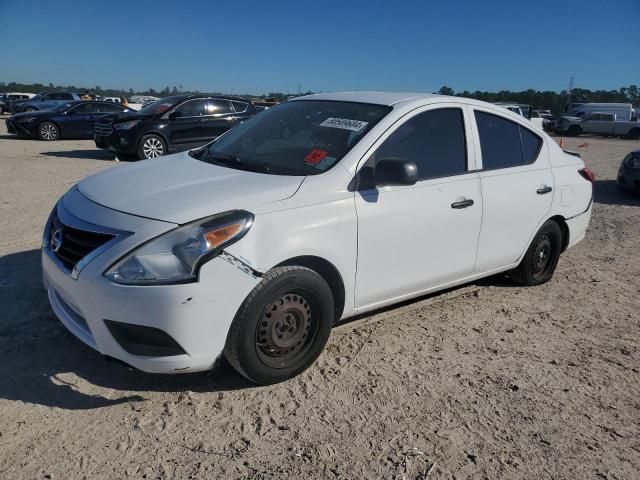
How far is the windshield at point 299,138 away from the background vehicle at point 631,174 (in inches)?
321

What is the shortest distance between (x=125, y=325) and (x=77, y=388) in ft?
2.07

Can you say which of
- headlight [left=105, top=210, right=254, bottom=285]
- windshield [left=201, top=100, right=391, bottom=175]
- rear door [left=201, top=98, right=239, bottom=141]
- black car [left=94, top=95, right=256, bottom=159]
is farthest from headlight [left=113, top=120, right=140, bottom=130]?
headlight [left=105, top=210, right=254, bottom=285]

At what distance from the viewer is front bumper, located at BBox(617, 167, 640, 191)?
974cm

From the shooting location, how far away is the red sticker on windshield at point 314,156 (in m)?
3.34

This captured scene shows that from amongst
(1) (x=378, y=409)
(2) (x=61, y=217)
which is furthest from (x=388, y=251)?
(2) (x=61, y=217)

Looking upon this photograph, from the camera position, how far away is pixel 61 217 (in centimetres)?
304

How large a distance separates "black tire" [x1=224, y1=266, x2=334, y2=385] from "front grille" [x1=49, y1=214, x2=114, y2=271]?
32.5 inches

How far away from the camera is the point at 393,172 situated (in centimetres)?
317

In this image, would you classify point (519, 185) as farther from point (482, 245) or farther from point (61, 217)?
point (61, 217)

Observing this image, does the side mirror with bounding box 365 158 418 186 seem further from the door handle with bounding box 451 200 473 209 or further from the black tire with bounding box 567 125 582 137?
the black tire with bounding box 567 125 582 137

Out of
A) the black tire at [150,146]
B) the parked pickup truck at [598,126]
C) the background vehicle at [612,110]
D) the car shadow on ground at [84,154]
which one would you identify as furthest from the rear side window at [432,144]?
the background vehicle at [612,110]

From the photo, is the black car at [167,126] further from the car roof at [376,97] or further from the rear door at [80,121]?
the car roof at [376,97]

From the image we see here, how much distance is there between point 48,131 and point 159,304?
54.9 feet

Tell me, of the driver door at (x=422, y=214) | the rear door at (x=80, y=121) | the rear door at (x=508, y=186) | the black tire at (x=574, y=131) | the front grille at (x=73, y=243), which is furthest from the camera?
the black tire at (x=574, y=131)
